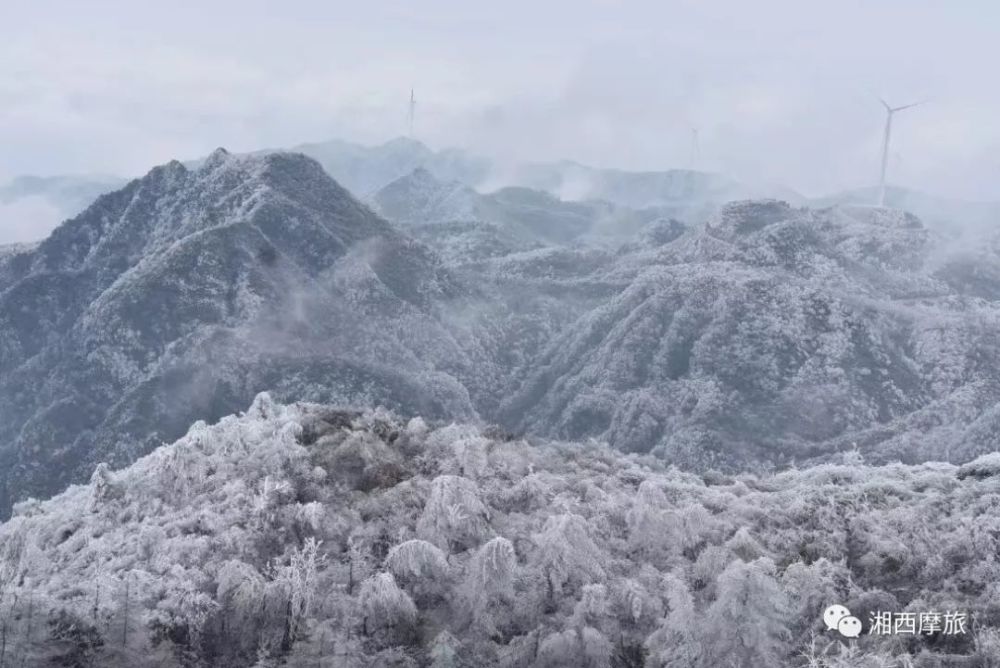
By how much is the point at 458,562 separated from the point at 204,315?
101 meters

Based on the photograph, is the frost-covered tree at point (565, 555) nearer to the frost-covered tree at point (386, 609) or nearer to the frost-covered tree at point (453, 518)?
the frost-covered tree at point (453, 518)

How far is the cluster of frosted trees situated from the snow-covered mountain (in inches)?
2620

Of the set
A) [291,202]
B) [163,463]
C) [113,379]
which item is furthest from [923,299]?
[163,463]

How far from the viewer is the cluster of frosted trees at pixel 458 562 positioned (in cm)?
3878

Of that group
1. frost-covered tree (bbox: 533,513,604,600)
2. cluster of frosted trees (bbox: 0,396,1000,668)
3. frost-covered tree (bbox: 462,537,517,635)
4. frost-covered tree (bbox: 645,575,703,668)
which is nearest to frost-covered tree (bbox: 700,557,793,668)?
cluster of frosted trees (bbox: 0,396,1000,668)

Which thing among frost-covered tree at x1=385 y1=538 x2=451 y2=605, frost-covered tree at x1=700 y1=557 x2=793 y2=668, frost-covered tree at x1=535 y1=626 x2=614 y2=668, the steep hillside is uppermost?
frost-covered tree at x1=700 y1=557 x2=793 y2=668

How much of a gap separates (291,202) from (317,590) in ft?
432

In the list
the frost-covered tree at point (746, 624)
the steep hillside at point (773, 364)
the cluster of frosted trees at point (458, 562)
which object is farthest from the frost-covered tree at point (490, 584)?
the steep hillside at point (773, 364)

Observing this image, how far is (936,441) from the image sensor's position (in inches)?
4407

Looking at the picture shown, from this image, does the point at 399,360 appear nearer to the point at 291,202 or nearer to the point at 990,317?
the point at 291,202

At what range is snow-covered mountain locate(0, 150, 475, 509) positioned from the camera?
122 meters

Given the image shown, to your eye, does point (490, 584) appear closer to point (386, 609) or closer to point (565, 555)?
point (565, 555)

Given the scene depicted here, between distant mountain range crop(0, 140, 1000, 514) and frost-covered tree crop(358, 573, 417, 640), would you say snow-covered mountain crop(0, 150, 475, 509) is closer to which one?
distant mountain range crop(0, 140, 1000, 514)

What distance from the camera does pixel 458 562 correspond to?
46125mm
